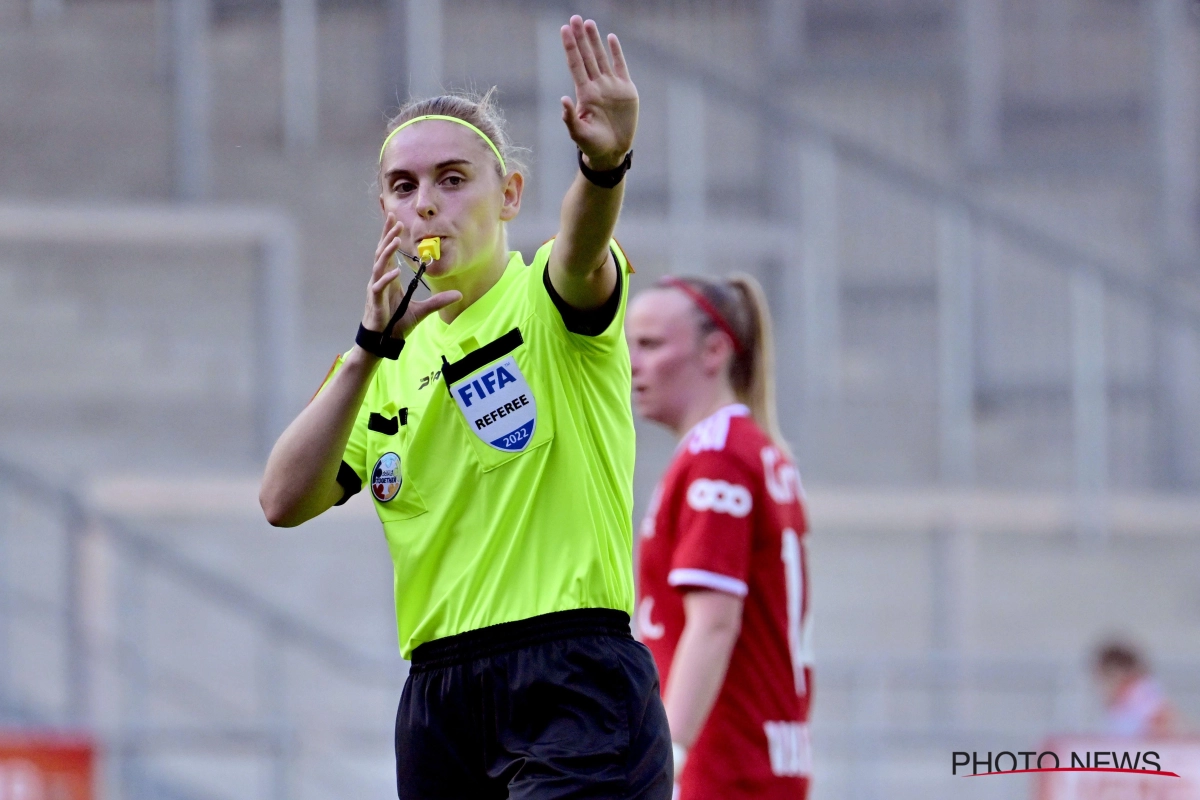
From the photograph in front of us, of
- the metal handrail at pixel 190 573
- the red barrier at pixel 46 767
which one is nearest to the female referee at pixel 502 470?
the red barrier at pixel 46 767

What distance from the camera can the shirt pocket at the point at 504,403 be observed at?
2.57 meters

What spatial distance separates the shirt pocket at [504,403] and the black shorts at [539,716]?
0.88 feet

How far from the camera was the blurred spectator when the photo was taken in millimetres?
8711

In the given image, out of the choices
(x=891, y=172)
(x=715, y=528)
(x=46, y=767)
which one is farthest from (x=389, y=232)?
(x=891, y=172)

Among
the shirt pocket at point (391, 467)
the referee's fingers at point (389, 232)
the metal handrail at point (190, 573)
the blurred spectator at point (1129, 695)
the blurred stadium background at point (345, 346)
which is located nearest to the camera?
the referee's fingers at point (389, 232)

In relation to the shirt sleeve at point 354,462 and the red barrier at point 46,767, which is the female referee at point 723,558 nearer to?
the shirt sleeve at point 354,462

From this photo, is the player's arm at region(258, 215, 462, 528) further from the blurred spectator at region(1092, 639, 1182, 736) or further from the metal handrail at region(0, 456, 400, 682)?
the blurred spectator at region(1092, 639, 1182, 736)

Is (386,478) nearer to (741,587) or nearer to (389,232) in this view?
(389,232)

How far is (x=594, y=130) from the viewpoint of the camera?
238 centimetres

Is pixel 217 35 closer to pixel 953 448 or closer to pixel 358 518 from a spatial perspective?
pixel 358 518

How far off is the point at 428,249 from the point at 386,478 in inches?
14.8

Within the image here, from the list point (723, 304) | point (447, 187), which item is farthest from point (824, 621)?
point (447, 187)

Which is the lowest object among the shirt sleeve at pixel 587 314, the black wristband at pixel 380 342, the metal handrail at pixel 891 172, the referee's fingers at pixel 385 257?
the black wristband at pixel 380 342

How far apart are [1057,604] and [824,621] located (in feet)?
5.34
